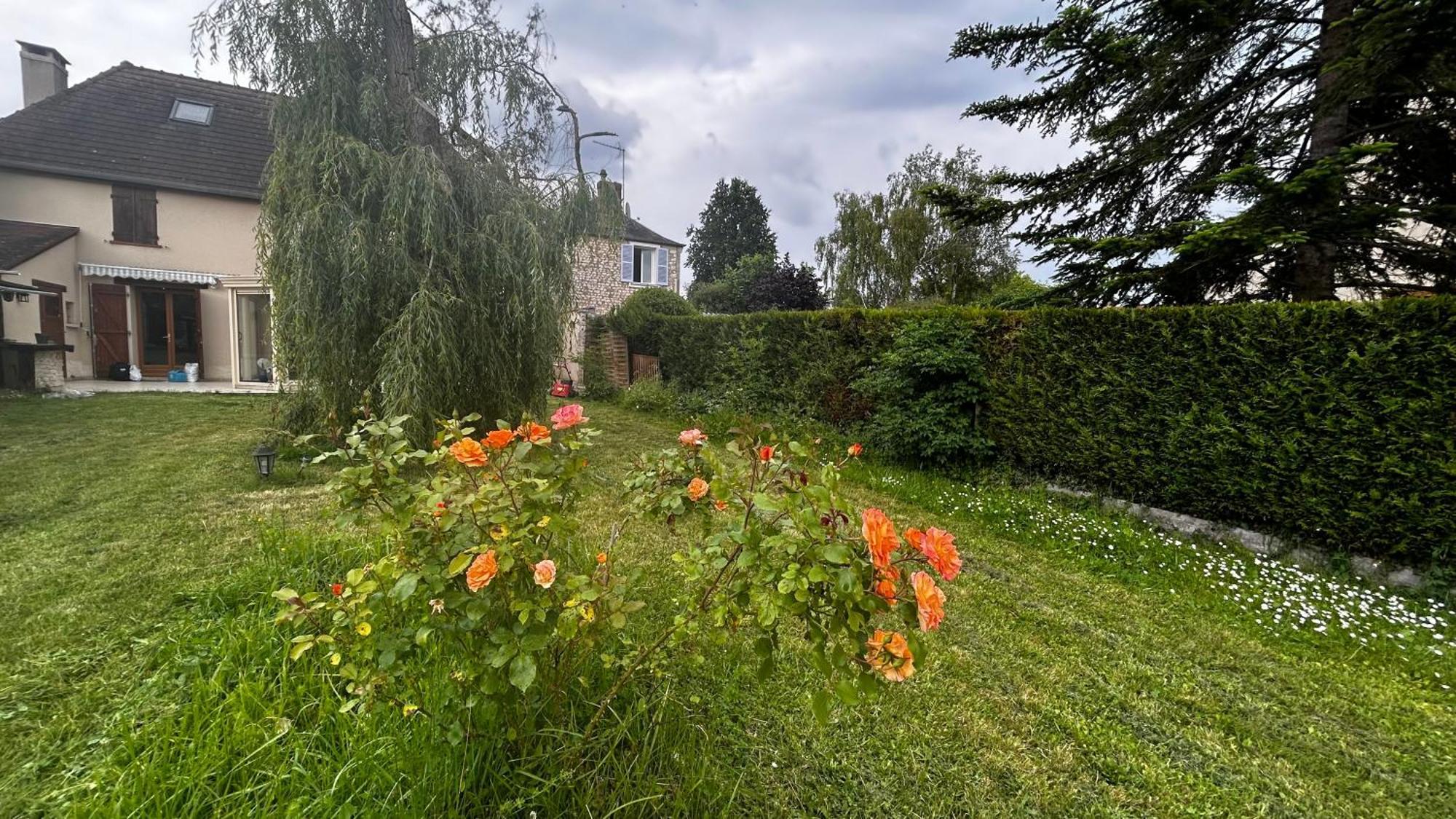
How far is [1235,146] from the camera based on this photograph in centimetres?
609

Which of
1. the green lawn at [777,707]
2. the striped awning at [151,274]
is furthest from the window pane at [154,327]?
the green lawn at [777,707]

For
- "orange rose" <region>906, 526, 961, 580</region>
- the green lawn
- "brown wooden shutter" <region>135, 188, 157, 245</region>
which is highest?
"brown wooden shutter" <region>135, 188, 157, 245</region>

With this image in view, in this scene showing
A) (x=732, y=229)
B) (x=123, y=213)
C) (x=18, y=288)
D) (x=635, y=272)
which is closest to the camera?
(x=18, y=288)

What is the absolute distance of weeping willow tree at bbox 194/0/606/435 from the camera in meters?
5.34

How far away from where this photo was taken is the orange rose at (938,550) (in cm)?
122

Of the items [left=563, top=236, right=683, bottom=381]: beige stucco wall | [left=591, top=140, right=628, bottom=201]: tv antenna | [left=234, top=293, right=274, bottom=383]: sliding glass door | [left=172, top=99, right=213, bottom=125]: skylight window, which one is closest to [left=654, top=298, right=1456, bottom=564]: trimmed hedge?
[left=591, top=140, right=628, bottom=201]: tv antenna

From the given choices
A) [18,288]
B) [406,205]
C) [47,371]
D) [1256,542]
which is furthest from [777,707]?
[47,371]

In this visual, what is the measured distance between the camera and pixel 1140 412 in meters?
5.11

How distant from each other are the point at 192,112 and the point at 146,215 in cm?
365

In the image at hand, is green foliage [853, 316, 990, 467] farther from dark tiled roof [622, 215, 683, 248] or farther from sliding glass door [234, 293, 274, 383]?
dark tiled roof [622, 215, 683, 248]

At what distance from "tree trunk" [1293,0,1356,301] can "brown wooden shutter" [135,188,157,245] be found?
19330mm

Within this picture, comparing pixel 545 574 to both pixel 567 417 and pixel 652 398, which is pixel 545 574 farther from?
pixel 652 398

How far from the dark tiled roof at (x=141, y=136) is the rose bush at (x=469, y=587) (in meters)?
13.8

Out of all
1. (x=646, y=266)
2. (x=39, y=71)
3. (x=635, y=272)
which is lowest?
(x=635, y=272)
